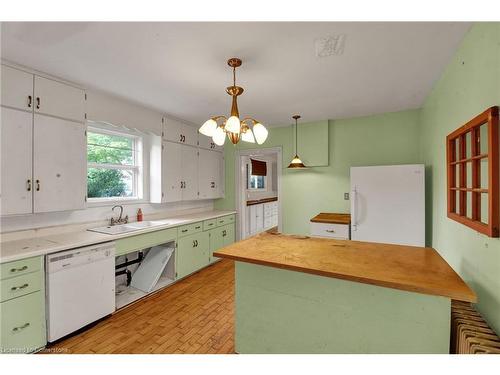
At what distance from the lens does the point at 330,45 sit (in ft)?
5.70

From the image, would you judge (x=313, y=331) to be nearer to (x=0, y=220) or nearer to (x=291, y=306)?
(x=291, y=306)

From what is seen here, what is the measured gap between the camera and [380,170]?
9.56 feet

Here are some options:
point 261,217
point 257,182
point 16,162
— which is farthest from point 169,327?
point 257,182

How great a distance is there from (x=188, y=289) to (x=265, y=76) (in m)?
2.72

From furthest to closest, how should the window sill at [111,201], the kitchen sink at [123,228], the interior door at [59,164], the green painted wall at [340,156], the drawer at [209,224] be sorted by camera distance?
the drawer at [209,224] < the green painted wall at [340,156] < the window sill at [111,201] < the kitchen sink at [123,228] < the interior door at [59,164]

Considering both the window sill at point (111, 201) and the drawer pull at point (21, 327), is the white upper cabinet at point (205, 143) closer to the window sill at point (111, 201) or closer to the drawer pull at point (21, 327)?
the window sill at point (111, 201)

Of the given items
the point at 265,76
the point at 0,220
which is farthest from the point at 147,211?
the point at 265,76

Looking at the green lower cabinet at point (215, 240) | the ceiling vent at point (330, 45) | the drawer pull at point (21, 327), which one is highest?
the ceiling vent at point (330, 45)

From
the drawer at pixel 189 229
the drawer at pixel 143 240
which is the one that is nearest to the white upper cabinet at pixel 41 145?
the drawer at pixel 143 240

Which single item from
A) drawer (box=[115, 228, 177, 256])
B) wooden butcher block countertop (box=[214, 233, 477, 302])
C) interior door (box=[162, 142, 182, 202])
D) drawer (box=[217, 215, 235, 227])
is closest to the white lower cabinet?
drawer (box=[217, 215, 235, 227])

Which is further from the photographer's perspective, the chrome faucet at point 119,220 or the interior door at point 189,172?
the interior door at point 189,172

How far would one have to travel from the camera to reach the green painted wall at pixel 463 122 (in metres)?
1.25

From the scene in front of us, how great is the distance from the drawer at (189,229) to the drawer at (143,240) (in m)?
0.11

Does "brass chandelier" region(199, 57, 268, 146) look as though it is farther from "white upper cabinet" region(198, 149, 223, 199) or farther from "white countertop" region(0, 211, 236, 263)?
"white upper cabinet" region(198, 149, 223, 199)
